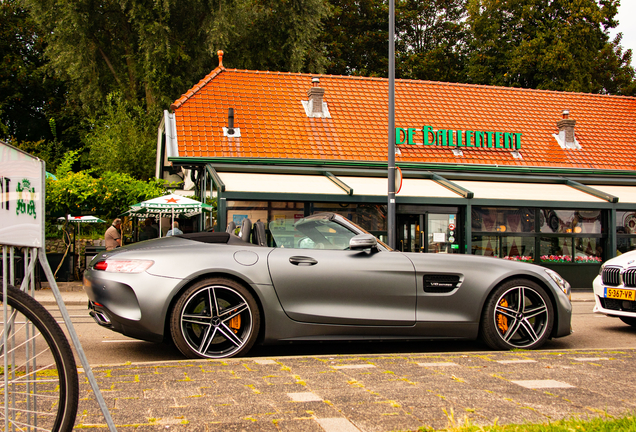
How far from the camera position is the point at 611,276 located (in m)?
7.47

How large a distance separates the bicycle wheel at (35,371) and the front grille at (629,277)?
7014 mm

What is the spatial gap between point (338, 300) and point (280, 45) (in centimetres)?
2482

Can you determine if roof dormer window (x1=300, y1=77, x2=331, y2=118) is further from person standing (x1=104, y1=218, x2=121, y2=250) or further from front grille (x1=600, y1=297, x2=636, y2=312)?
front grille (x1=600, y1=297, x2=636, y2=312)

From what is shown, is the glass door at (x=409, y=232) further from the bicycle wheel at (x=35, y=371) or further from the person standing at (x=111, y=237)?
the bicycle wheel at (x=35, y=371)

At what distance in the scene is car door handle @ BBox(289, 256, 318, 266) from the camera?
5.12 metres

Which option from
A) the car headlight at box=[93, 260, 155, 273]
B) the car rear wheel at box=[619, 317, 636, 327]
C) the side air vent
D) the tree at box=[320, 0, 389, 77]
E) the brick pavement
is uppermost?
the tree at box=[320, 0, 389, 77]

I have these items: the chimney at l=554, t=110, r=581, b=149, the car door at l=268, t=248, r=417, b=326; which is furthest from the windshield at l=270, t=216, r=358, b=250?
the chimney at l=554, t=110, r=581, b=149

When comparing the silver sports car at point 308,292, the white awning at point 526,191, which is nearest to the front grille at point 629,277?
the silver sports car at point 308,292

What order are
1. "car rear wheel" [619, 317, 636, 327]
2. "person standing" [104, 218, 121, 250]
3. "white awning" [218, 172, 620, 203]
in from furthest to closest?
"person standing" [104, 218, 121, 250] < "white awning" [218, 172, 620, 203] < "car rear wheel" [619, 317, 636, 327]

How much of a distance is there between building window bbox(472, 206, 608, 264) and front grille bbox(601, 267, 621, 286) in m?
7.91

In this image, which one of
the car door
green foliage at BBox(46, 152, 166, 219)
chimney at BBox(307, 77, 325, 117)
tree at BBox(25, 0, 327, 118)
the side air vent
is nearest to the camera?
the car door

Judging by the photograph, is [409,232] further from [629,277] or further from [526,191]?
[629,277]

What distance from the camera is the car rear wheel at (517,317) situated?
5398 mm

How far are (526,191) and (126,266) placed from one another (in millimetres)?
13637
